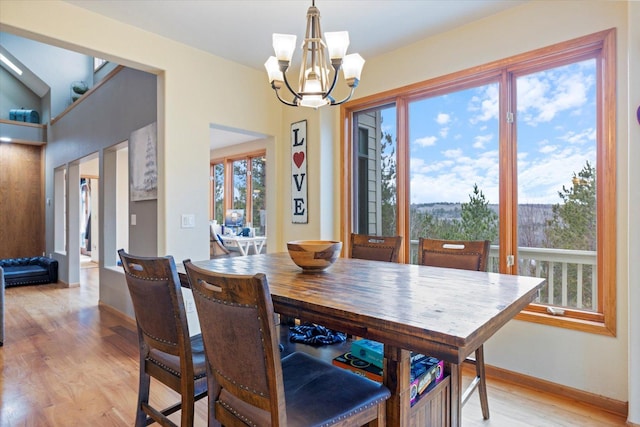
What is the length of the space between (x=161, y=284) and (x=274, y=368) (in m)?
0.67

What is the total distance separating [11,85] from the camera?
24.4ft

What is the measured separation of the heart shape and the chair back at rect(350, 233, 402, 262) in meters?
1.34

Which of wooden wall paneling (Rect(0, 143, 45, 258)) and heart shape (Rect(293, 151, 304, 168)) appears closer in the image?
heart shape (Rect(293, 151, 304, 168))

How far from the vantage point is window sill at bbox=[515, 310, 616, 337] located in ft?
7.12

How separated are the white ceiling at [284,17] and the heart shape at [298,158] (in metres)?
1.10

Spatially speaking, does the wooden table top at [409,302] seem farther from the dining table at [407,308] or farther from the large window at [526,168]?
the large window at [526,168]

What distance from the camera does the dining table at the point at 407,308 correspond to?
95 centimetres

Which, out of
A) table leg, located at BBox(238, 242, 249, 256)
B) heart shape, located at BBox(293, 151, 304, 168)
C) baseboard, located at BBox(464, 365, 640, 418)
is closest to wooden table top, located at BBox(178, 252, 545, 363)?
baseboard, located at BBox(464, 365, 640, 418)

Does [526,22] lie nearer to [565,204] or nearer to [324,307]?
[565,204]

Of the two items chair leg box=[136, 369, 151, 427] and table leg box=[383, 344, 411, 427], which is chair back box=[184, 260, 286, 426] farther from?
chair leg box=[136, 369, 151, 427]

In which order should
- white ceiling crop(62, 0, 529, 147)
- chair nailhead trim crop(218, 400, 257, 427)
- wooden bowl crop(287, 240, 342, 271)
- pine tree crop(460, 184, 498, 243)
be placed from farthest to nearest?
1. pine tree crop(460, 184, 498, 243)
2. white ceiling crop(62, 0, 529, 147)
3. wooden bowl crop(287, 240, 342, 271)
4. chair nailhead trim crop(218, 400, 257, 427)

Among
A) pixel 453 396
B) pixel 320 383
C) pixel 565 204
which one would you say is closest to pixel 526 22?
pixel 565 204

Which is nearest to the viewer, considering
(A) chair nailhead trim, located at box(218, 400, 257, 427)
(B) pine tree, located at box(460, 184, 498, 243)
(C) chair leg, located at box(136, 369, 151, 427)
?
(A) chair nailhead trim, located at box(218, 400, 257, 427)

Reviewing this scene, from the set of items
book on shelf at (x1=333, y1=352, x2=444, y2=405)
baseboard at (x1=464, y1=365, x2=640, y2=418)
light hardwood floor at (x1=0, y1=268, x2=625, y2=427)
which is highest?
book on shelf at (x1=333, y1=352, x2=444, y2=405)
